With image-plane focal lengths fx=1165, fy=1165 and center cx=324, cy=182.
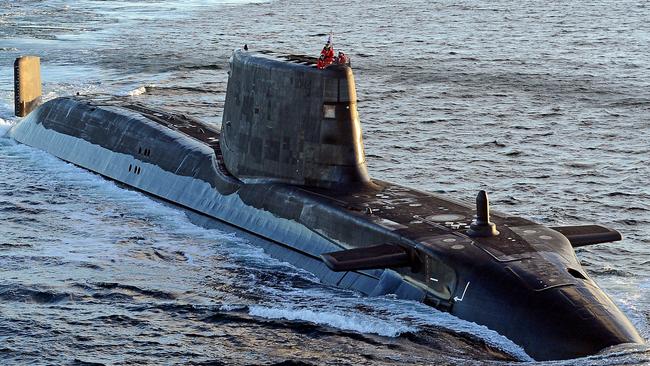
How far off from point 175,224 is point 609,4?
70.7 meters

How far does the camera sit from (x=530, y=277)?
22531 millimetres

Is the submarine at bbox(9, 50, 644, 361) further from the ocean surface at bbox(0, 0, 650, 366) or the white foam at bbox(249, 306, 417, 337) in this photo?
the white foam at bbox(249, 306, 417, 337)

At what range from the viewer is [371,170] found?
39.8 m

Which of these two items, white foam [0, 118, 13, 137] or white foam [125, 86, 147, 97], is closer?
white foam [0, 118, 13, 137]

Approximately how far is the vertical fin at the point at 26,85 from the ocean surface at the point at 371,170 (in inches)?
61.7

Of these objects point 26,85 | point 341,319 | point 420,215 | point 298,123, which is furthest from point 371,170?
point 341,319

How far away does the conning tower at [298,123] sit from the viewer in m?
28.4


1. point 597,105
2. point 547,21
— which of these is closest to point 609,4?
point 547,21

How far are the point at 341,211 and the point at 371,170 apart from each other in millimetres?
12899

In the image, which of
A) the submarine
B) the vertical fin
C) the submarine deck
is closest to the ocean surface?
the submarine

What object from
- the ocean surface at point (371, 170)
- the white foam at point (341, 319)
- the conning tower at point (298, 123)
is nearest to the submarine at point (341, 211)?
the conning tower at point (298, 123)

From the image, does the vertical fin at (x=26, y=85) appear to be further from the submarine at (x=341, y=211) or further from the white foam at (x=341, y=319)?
the white foam at (x=341, y=319)

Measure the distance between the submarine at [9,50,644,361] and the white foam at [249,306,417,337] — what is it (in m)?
1.06

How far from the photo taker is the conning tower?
28.4m
